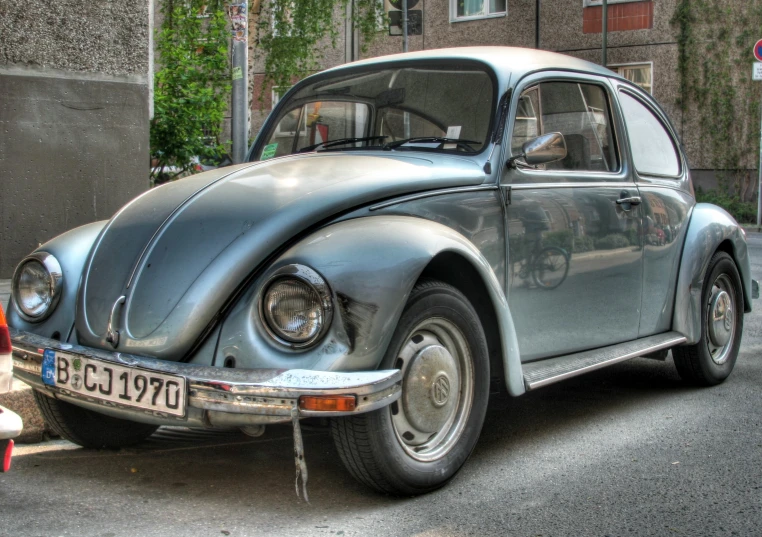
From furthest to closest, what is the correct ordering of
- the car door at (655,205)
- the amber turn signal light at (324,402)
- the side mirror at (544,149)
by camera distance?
the car door at (655,205)
the side mirror at (544,149)
the amber turn signal light at (324,402)

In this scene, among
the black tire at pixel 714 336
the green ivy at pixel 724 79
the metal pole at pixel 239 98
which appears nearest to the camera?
the black tire at pixel 714 336

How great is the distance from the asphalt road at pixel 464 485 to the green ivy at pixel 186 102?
5.18m

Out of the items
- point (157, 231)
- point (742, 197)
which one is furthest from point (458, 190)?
point (742, 197)

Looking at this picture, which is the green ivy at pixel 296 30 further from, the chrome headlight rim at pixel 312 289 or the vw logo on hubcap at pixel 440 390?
the chrome headlight rim at pixel 312 289

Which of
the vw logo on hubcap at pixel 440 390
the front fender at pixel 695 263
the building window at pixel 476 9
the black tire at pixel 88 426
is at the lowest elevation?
the black tire at pixel 88 426

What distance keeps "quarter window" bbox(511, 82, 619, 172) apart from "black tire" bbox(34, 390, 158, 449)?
209 centimetres

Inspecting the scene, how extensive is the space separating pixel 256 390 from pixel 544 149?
1815 mm

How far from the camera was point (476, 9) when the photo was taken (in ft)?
85.8

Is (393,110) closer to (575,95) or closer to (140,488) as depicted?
(575,95)

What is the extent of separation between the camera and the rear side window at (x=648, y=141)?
518 centimetres

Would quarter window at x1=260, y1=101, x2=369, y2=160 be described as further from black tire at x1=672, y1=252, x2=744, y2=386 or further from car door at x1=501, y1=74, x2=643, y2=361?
black tire at x1=672, y1=252, x2=744, y2=386

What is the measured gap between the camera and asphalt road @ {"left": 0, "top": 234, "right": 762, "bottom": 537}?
10.6 ft

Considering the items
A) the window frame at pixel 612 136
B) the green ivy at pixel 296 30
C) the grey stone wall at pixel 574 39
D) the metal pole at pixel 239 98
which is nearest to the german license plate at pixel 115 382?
the window frame at pixel 612 136

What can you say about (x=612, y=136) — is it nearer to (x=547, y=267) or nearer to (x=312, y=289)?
(x=547, y=267)
